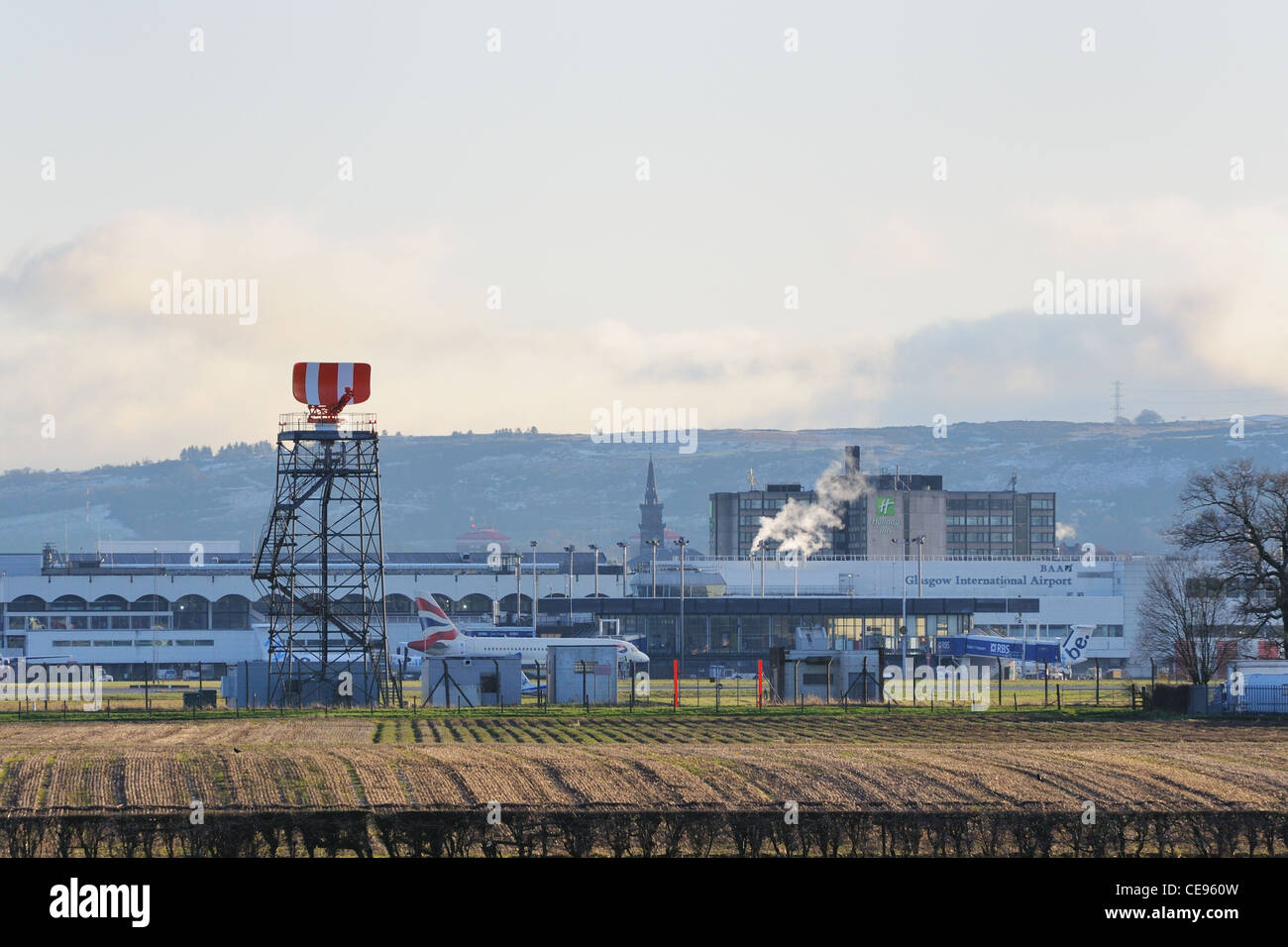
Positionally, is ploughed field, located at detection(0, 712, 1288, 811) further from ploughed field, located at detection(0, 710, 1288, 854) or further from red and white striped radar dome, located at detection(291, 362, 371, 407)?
red and white striped radar dome, located at detection(291, 362, 371, 407)

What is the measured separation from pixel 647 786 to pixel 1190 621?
86.3 metres

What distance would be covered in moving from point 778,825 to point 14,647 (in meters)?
157

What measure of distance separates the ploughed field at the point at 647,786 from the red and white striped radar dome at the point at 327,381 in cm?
2823

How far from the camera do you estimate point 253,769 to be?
161 ft

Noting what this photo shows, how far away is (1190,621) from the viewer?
401ft

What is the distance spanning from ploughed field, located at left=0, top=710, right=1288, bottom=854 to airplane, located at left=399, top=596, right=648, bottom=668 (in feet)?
170

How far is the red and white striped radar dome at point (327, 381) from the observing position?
9775cm

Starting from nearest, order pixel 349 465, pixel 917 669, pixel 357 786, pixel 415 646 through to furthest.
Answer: pixel 357 786 → pixel 349 465 → pixel 917 669 → pixel 415 646

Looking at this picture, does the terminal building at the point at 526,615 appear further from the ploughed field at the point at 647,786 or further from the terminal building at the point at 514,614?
the ploughed field at the point at 647,786

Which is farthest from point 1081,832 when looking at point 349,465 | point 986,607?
point 986,607

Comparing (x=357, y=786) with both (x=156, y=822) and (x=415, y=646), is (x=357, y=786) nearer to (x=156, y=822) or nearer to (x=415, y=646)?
(x=156, y=822)

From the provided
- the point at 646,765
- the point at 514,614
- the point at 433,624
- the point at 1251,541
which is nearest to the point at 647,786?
the point at 646,765
